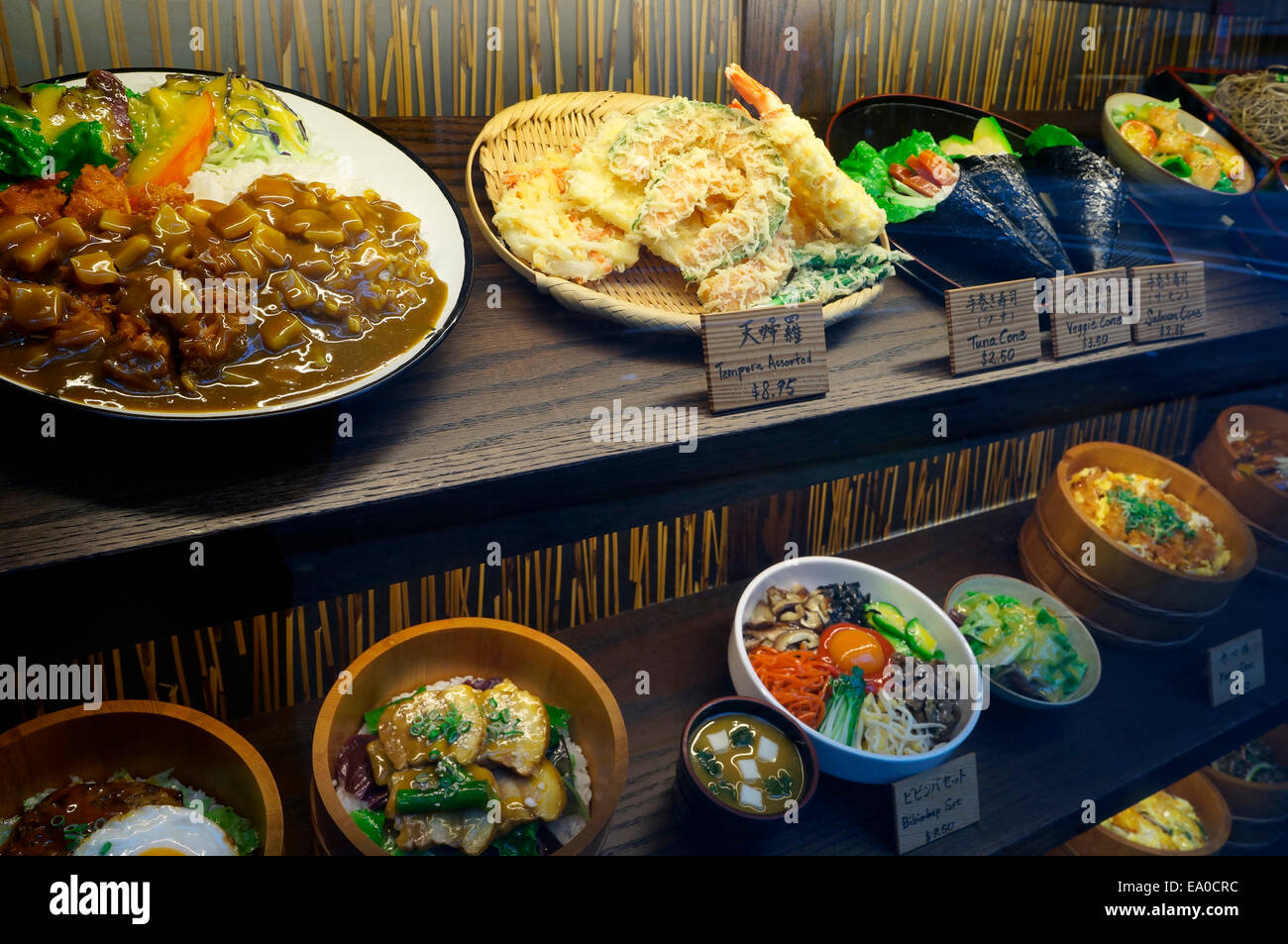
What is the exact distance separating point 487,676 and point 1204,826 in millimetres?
1490

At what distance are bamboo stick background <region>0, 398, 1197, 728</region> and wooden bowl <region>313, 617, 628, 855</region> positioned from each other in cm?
11

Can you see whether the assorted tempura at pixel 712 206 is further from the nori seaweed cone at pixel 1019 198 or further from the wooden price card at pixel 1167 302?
the wooden price card at pixel 1167 302

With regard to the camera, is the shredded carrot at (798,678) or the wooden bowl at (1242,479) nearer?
the shredded carrot at (798,678)

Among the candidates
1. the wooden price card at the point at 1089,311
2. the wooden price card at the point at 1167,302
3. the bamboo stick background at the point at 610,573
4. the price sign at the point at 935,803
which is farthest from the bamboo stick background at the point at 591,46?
the price sign at the point at 935,803

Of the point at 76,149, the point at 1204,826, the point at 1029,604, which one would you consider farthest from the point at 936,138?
the point at 76,149

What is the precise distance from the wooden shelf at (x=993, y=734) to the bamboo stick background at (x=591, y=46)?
41.1 inches

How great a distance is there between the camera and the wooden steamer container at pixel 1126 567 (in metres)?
1.77

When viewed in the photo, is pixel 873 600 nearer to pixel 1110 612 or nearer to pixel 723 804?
pixel 1110 612

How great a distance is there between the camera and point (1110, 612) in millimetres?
1863

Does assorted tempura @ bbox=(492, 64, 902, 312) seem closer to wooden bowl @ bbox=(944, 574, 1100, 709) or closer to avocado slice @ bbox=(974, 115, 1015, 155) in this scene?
avocado slice @ bbox=(974, 115, 1015, 155)

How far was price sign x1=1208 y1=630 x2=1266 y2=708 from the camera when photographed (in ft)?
5.75

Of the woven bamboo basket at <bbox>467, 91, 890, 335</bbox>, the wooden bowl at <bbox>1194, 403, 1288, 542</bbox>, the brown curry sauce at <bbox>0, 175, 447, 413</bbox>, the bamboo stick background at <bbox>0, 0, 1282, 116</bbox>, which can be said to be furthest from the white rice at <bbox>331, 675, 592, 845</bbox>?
the wooden bowl at <bbox>1194, 403, 1288, 542</bbox>
